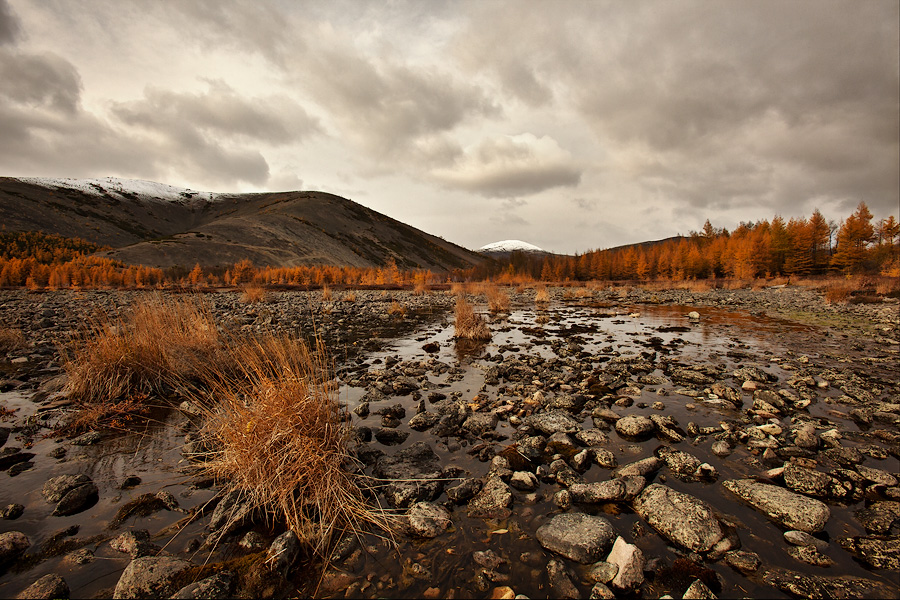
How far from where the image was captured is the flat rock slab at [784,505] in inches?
128

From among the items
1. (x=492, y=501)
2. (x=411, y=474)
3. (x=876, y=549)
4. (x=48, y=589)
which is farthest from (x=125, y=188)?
(x=876, y=549)

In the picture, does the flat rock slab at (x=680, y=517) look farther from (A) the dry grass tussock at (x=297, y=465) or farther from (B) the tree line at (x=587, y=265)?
(B) the tree line at (x=587, y=265)

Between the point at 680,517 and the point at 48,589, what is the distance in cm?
518

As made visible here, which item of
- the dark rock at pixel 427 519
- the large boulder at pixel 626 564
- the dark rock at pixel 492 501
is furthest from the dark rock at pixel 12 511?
the large boulder at pixel 626 564

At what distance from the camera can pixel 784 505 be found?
3453 mm

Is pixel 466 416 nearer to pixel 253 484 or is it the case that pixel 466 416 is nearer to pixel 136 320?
pixel 253 484

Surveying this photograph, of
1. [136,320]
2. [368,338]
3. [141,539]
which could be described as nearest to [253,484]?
[141,539]

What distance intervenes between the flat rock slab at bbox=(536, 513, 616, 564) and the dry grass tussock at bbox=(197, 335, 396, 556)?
4.87ft

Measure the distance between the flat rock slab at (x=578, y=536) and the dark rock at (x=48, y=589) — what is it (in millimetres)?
3732

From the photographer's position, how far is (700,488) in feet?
12.7

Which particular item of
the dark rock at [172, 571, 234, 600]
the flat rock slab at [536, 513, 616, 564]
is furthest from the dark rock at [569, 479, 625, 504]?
the dark rock at [172, 571, 234, 600]

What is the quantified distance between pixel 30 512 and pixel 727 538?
672 centimetres

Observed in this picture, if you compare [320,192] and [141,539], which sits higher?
[320,192]

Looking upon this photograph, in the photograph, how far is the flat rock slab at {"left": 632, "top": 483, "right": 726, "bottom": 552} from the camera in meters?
3.07
